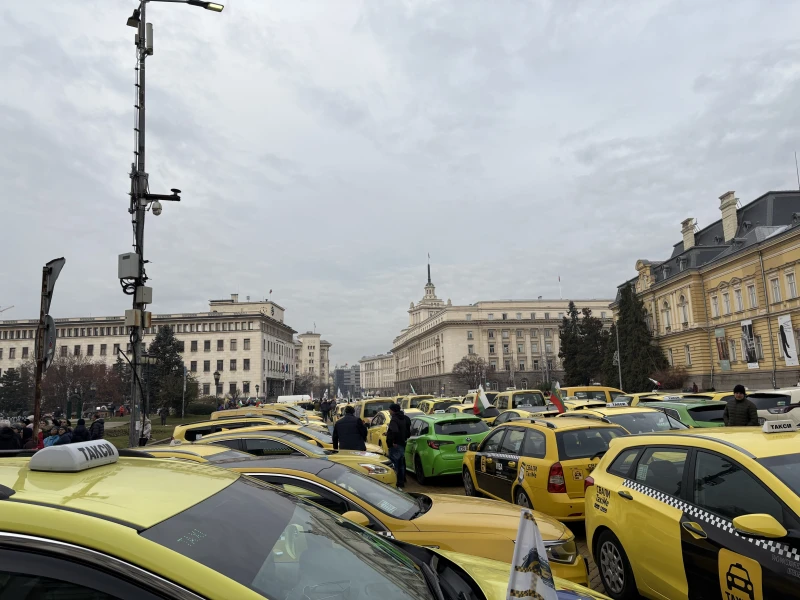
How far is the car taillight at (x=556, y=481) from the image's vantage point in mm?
7645

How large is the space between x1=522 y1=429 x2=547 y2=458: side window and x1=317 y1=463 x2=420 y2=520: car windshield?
10.3 ft

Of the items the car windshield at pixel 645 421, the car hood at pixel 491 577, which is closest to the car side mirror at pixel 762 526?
the car hood at pixel 491 577

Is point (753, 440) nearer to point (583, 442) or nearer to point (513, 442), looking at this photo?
point (583, 442)

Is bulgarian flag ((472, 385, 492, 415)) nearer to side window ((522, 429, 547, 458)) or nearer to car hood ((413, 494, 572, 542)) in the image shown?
side window ((522, 429, 547, 458))

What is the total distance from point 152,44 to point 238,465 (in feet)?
32.9

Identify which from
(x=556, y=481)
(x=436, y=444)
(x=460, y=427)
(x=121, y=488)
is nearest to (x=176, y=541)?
(x=121, y=488)

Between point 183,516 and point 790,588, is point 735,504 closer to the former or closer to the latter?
point 790,588

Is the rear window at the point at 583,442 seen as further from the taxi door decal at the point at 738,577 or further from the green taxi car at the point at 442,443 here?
the green taxi car at the point at 442,443

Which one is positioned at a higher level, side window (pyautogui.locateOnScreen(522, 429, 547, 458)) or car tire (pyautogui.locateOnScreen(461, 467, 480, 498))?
side window (pyautogui.locateOnScreen(522, 429, 547, 458))

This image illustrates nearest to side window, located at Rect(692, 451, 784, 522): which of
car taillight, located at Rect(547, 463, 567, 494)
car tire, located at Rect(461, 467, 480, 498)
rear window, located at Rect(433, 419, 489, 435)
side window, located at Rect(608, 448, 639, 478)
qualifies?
side window, located at Rect(608, 448, 639, 478)

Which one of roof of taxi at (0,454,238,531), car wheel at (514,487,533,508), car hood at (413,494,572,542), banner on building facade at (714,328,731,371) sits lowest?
car wheel at (514,487,533,508)

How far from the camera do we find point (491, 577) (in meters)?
2.92

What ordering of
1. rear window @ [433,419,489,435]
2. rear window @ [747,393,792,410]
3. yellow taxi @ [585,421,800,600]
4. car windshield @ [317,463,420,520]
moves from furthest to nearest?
1. rear window @ [747,393,792,410]
2. rear window @ [433,419,489,435]
3. car windshield @ [317,463,420,520]
4. yellow taxi @ [585,421,800,600]

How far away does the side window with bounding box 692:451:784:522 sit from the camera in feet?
13.6
